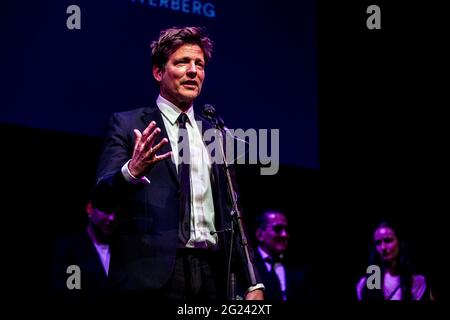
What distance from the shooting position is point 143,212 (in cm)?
230

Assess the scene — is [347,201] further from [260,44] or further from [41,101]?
[41,101]

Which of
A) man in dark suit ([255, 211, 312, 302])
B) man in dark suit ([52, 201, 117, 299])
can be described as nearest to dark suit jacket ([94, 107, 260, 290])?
man in dark suit ([52, 201, 117, 299])

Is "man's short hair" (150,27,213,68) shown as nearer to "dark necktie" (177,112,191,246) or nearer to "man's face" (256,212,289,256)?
"dark necktie" (177,112,191,246)

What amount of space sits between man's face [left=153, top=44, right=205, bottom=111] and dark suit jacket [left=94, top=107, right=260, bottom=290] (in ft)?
0.68

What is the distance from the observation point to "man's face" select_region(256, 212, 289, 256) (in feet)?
17.1

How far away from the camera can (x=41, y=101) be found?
380 cm

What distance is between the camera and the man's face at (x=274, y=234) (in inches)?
206

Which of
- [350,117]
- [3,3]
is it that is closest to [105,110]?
[3,3]

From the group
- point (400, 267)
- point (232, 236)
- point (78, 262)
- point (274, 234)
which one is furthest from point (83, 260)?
point (400, 267)

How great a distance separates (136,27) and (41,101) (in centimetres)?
80

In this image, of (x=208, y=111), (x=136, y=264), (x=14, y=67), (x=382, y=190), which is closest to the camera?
(x=136, y=264)

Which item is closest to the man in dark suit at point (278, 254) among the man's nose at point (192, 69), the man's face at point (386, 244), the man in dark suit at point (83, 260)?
the man's face at point (386, 244)

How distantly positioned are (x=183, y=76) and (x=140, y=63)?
60.6 inches

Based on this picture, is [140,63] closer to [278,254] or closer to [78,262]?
[78,262]
